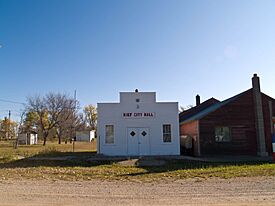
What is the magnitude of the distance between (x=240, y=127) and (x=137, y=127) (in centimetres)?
847

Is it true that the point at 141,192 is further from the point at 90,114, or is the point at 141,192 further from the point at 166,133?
the point at 90,114

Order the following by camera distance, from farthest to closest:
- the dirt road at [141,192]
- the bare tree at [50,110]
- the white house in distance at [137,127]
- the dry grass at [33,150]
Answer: the bare tree at [50,110] → the dry grass at [33,150] → the white house in distance at [137,127] → the dirt road at [141,192]

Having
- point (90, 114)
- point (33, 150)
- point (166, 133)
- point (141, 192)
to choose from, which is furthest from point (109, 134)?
point (90, 114)

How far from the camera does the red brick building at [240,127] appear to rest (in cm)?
2380

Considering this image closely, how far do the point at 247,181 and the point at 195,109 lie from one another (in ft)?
90.2

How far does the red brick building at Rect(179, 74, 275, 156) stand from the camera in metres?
23.8

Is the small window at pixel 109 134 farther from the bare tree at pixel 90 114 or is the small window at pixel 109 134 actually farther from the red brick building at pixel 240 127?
the bare tree at pixel 90 114

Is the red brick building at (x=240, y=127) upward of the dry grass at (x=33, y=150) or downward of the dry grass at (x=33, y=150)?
upward

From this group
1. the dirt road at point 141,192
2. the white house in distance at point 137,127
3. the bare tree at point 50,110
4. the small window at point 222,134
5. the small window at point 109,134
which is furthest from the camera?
the bare tree at point 50,110

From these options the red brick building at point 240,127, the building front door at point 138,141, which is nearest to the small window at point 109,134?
the building front door at point 138,141

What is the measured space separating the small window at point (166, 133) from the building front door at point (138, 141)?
4.29 ft

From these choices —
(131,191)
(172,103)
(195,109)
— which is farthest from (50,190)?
(195,109)

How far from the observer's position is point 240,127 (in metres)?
24.2

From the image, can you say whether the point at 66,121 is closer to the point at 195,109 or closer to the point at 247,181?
A: the point at 195,109
